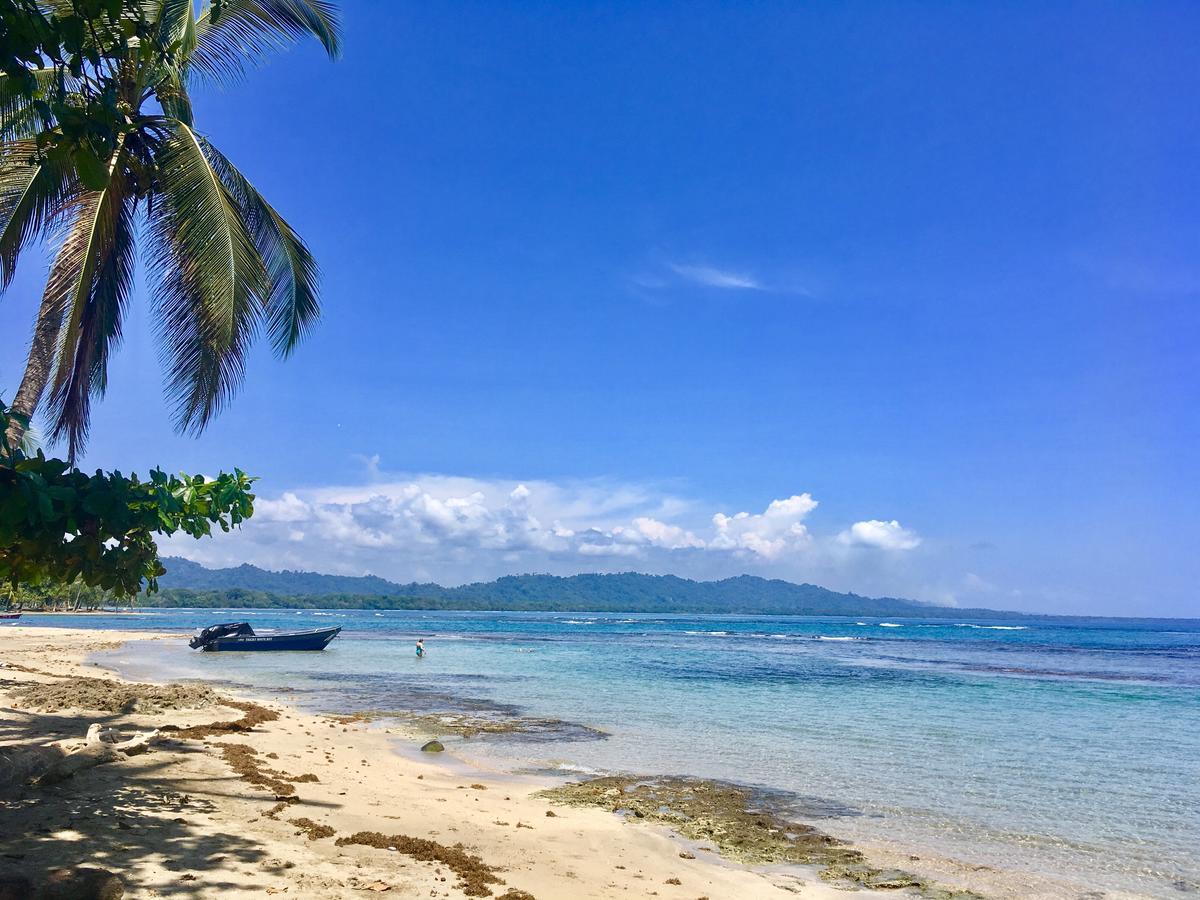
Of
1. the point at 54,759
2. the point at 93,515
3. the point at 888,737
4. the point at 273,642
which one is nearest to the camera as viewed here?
the point at 93,515

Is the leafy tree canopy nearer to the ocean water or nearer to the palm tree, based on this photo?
the palm tree

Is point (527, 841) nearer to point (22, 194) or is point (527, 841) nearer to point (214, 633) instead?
point (22, 194)

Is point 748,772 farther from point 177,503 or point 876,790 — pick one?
→ point 177,503

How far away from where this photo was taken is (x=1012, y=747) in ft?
53.2

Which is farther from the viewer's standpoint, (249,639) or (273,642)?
(273,642)

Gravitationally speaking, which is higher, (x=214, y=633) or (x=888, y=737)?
(x=888, y=737)

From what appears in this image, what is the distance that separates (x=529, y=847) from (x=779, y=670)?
1191 inches

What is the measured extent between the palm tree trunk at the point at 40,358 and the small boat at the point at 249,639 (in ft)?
107

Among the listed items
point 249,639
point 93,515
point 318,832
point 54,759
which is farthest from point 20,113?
point 249,639

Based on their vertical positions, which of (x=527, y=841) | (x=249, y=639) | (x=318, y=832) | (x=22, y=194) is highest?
(x=22, y=194)

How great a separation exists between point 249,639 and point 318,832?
115 feet

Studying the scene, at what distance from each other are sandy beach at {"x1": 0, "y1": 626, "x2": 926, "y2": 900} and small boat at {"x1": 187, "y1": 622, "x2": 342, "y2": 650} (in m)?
26.9

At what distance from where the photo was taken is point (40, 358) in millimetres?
8570

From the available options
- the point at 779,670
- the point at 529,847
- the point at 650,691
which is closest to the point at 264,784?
the point at 529,847
